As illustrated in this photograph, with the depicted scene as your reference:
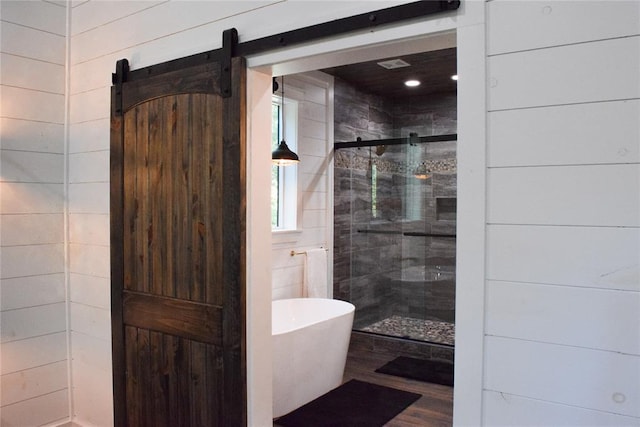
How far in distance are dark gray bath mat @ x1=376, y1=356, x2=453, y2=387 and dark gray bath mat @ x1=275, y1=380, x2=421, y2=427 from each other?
1.06ft

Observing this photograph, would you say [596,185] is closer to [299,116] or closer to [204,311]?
[204,311]

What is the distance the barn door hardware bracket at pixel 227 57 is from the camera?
2.08m

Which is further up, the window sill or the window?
the window

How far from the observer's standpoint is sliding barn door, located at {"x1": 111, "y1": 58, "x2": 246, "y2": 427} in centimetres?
207

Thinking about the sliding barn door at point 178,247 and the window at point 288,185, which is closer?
the sliding barn door at point 178,247

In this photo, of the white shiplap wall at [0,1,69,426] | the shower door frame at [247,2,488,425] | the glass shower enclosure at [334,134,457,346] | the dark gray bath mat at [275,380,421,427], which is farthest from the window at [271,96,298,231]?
the shower door frame at [247,2,488,425]

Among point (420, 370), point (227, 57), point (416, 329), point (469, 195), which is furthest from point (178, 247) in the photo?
point (416, 329)

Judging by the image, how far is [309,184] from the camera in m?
4.43

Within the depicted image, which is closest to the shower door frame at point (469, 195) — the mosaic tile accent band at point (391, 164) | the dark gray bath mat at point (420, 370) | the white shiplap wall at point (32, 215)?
the white shiplap wall at point (32, 215)

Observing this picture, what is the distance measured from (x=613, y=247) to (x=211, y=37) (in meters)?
1.81

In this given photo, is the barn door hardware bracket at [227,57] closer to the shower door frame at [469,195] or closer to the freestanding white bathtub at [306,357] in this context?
the shower door frame at [469,195]

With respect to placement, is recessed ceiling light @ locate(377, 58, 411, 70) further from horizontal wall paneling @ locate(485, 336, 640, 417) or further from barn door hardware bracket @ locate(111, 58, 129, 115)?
horizontal wall paneling @ locate(485, 336, 640, 417)

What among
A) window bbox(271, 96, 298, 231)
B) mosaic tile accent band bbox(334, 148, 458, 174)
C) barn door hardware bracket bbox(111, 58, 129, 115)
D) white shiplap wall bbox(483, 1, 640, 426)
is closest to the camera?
white shiplap wall bbox(483, 1, 640, 426)

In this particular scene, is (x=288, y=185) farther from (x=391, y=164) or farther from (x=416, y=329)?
(x=416, y=329)
